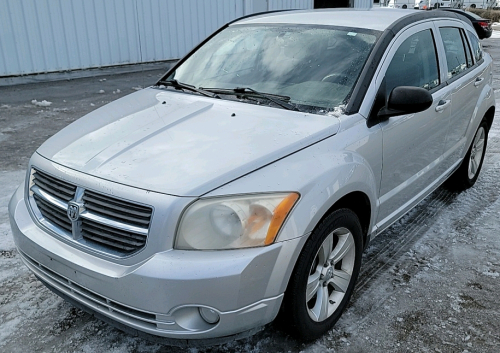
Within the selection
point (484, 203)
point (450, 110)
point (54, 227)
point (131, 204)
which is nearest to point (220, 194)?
point (131, 204)

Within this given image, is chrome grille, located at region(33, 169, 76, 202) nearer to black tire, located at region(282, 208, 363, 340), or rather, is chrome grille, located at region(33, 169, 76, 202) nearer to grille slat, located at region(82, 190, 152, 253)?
grille slat, located at region(82, 190, 152, 253)

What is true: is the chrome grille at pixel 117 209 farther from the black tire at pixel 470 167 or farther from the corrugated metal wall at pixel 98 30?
the corrugated metal wall at pixel 98 30

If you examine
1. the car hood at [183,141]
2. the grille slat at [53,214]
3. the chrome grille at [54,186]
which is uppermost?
the car hood at [183,141]

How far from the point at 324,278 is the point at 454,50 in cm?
259

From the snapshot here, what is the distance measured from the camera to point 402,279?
317cm

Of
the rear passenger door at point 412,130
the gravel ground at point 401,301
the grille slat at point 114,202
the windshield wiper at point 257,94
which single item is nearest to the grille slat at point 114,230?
the grille slat at point 114,202

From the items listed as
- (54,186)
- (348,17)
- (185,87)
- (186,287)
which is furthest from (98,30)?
(186,287)

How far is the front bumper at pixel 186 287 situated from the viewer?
6.44 feet

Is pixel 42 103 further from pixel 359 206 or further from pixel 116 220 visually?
pixel 359 206

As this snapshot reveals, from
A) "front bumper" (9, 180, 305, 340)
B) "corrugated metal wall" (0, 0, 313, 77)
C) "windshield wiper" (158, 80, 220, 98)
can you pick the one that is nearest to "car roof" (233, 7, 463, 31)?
"windshield wiper" (158, 80, 220, 98)

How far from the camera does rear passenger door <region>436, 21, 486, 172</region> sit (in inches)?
149

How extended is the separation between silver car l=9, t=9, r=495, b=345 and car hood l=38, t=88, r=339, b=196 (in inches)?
0.4

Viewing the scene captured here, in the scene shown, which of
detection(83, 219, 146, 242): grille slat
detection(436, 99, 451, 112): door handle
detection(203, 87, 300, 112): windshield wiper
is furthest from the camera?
detection(436, 99, 451, 112): door handle

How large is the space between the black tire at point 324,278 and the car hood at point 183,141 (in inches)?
18.1
